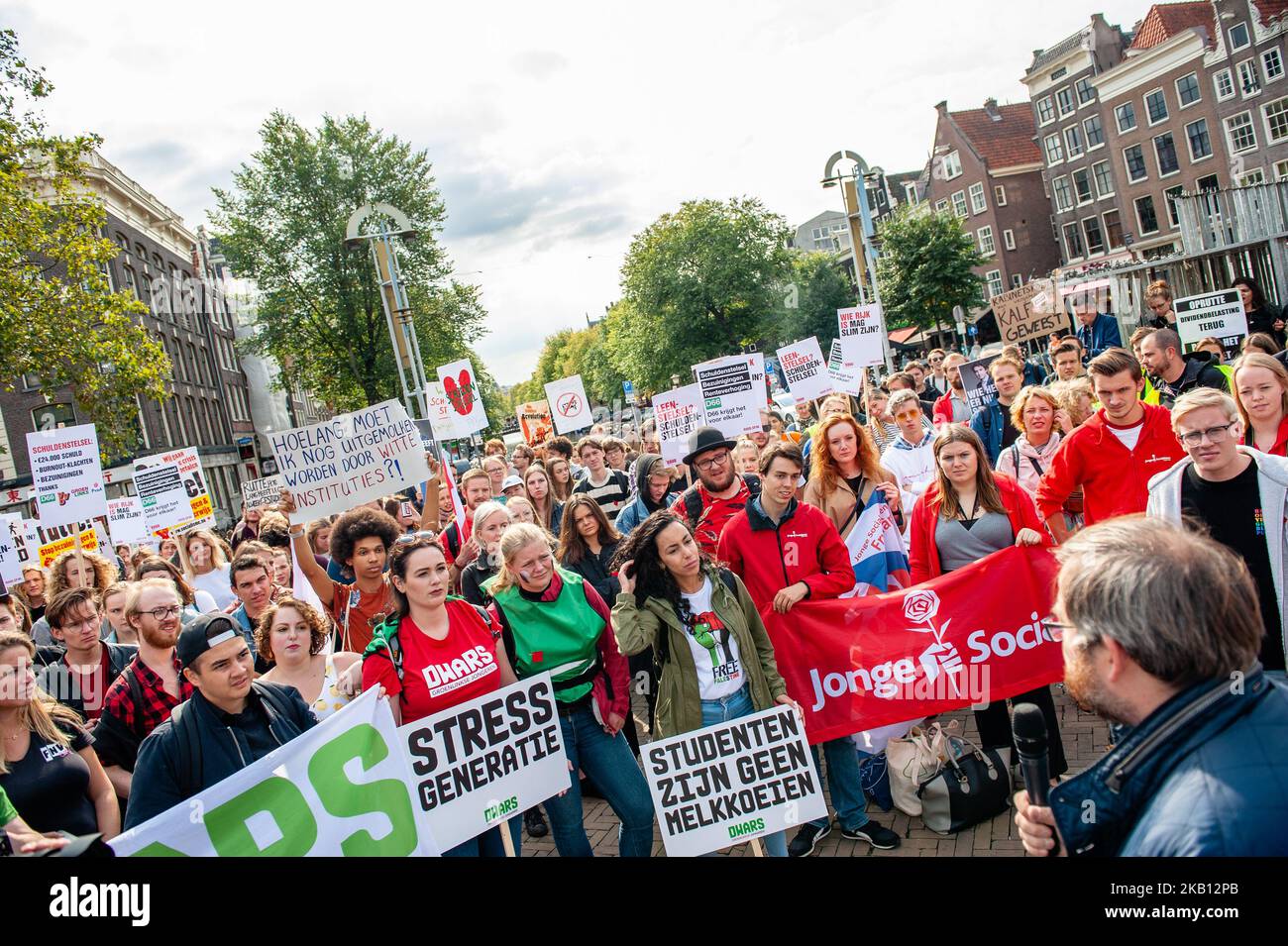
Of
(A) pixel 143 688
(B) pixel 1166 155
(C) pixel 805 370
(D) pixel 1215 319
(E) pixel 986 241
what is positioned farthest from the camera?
(E) pixel 986 241

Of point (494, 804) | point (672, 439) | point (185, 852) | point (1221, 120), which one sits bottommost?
point (494, 804)

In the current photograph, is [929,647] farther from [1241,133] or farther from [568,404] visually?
[1241,133]

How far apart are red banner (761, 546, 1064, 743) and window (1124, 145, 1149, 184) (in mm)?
49001

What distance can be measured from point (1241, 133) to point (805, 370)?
36705 millimetres

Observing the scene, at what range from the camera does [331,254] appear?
39.2 m

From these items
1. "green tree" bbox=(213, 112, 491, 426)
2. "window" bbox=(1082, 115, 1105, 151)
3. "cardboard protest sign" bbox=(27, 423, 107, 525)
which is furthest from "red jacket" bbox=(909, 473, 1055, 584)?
"window" bbox=(1082, 115, 1105, 151)

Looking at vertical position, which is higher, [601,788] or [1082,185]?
[1082,185]

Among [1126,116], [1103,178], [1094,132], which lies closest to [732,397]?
[1126,116]

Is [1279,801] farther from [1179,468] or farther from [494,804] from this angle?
[494,804]

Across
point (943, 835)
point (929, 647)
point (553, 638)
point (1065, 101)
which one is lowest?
point (943, 835)

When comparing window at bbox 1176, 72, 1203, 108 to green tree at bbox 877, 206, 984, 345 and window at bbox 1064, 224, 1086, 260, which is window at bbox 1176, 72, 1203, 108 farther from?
green tree at bbox 877, 206, 984, 345
